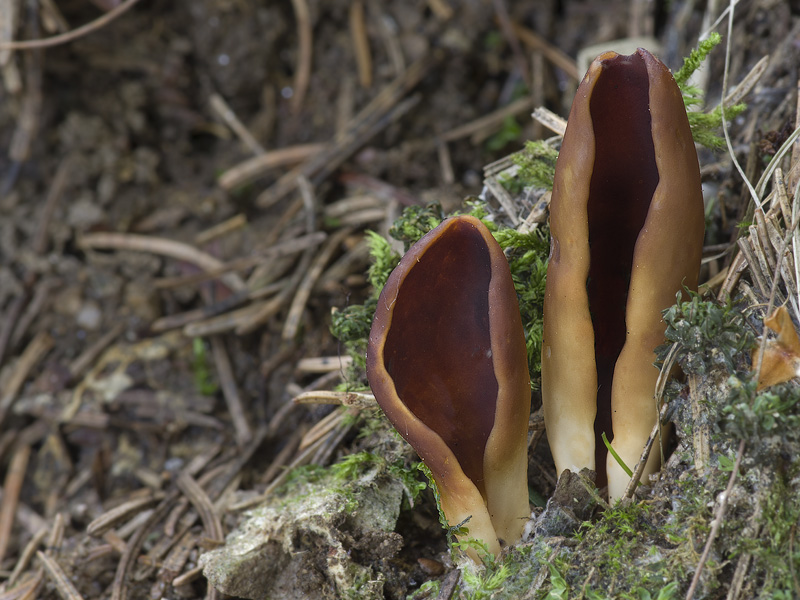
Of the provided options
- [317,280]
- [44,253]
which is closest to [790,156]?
[317,280]

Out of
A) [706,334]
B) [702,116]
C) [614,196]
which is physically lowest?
[706,334]

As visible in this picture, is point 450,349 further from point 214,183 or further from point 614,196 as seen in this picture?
point 214,183

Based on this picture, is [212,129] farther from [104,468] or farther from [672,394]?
[672,394]

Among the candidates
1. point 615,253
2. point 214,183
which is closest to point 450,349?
point 615,253

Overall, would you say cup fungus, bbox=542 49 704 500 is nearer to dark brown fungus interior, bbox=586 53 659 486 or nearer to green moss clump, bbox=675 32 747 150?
dark brown fungus interior, bbox=586 53 659 486

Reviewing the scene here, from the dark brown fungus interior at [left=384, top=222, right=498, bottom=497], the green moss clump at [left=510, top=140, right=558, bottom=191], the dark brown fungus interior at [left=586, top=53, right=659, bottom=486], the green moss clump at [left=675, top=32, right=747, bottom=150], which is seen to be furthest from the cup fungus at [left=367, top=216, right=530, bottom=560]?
the green moss clump at [left=675, top=32, right=747, bottom=150]
